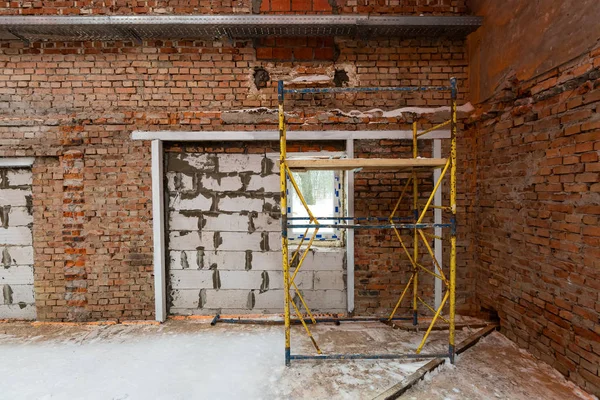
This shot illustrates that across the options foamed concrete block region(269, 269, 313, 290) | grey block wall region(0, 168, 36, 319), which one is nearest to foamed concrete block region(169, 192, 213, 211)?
foamed concrete block region(269, 269, 313, 290)

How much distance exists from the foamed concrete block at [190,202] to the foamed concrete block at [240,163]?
0.49m

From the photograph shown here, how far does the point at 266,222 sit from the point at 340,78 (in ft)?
7.84

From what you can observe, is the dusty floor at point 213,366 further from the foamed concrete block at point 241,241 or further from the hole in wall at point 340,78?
the hole in wall at point 340,78

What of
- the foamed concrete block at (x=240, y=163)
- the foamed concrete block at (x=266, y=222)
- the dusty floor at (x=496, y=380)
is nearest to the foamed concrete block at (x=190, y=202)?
the foamed concrete block at (x=240, y=163)

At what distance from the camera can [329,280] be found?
4207mm

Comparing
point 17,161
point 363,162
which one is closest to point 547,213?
point 363,162

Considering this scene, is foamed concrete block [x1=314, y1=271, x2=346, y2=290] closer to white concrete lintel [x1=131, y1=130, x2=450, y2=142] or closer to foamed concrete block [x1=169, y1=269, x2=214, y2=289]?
foamed concrete block [x1=169, y1=269, x2=214, y2=289]

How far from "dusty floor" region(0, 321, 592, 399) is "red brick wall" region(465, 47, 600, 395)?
421 millimetres

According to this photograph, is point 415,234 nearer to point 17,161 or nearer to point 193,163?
point 193,163

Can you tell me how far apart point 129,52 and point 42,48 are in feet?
4.01

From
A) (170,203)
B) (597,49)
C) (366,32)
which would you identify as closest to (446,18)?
(366,32)

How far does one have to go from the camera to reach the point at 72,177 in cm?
401

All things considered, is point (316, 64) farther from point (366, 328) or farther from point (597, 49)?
point (366, 328)

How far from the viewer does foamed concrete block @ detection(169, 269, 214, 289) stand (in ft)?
13.8
